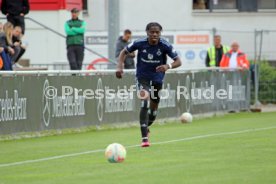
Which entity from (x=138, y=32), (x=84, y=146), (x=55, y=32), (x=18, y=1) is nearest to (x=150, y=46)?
(x=84, y=146)

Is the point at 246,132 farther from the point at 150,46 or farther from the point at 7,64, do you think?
the point at 7,64

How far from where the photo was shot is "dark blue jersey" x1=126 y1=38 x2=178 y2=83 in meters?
17.4

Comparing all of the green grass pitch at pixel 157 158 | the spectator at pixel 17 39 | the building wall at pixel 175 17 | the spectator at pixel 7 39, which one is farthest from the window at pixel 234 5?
the green grass pitch at pixel 157 158

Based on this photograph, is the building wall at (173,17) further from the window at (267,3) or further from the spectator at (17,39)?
the spectator at (17,39)

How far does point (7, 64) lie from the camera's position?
22.1 metres

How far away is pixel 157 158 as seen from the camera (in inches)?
566

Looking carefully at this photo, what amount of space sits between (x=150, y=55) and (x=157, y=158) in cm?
344

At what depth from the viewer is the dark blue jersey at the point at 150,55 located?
17375 mm

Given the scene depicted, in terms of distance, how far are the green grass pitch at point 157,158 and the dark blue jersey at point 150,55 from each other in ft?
4.03

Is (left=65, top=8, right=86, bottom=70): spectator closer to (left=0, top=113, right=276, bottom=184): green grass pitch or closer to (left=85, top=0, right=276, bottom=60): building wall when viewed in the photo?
(left=0, top=113, right=276, bottom=184): green grass pitch

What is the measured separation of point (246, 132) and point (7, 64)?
5.53 m

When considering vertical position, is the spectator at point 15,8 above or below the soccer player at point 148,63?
above

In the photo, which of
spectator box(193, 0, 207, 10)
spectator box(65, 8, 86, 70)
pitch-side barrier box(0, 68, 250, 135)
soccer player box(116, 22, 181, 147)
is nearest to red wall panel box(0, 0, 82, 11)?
spectator box(65, 8, 86, 70)

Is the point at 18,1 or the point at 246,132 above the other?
the point at 18,1
